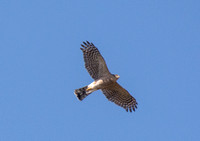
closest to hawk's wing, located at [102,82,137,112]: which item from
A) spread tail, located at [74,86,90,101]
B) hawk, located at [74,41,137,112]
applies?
hawk, located at [74,41,137,112]

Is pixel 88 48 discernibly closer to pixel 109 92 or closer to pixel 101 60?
pixel 101 60

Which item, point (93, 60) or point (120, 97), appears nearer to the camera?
point (93, 60)

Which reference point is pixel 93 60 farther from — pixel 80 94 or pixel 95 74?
pixel 80 94

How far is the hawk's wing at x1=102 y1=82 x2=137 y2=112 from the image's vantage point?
26.8m

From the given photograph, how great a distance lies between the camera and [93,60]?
2569cm

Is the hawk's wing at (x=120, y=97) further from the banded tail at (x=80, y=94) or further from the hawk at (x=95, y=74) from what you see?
the banded tail at (x=80, y=94)

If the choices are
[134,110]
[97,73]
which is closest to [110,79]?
[97,73]

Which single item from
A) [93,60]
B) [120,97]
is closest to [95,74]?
[93,60]

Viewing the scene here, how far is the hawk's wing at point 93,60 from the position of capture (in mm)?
25672

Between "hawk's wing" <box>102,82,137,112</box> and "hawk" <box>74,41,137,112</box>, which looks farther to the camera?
"hawk's wing" <box>102,82,137,112</box>

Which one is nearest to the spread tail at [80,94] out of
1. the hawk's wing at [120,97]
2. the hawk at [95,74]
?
the hawk at [95,74]

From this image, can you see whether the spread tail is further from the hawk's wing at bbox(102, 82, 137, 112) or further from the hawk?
the hawk's wing at bbox(102, 82, 137, 112)

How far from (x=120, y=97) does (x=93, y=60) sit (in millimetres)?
2640

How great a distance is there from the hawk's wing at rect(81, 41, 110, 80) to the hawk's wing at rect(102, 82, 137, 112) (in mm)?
1341
